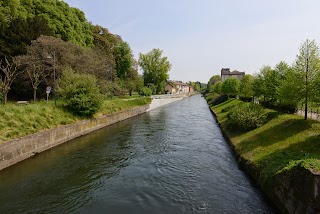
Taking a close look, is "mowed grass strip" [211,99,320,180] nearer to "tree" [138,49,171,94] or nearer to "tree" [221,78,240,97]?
"tree" [221,78,240,97]

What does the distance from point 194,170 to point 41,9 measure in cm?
4051

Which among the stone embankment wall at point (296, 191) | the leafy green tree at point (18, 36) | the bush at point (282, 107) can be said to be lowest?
the stone embankment wall at point (296, 191)

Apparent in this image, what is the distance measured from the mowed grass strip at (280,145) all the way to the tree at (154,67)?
59.9 m

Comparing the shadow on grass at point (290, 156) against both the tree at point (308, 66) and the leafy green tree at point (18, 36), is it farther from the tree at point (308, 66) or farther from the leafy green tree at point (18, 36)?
the leafy green tree at point (18, 36)

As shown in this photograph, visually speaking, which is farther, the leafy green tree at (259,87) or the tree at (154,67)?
the tree at (154,67)

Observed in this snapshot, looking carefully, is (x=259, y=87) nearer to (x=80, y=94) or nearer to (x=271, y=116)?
(x=271, y=116)

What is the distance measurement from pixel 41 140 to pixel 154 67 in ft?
208

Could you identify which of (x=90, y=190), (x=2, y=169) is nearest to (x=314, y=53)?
(x=90, y=190)

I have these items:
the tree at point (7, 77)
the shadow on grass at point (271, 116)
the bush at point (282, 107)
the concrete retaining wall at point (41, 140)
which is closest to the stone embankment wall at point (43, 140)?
the concrete retaining wall at point (41, 140)

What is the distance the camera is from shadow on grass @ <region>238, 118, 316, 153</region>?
→ 52.6 feet

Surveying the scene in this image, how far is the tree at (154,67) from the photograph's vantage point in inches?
3108

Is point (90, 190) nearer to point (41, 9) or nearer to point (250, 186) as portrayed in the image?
point (250, 186)

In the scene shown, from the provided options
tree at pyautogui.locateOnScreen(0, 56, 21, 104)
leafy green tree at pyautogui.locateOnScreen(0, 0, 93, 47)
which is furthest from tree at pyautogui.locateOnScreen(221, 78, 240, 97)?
tree at pyautogui.locateOnScreen(0, 56, 21, 104)

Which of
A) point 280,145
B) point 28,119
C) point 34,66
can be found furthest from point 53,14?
point 280,145
